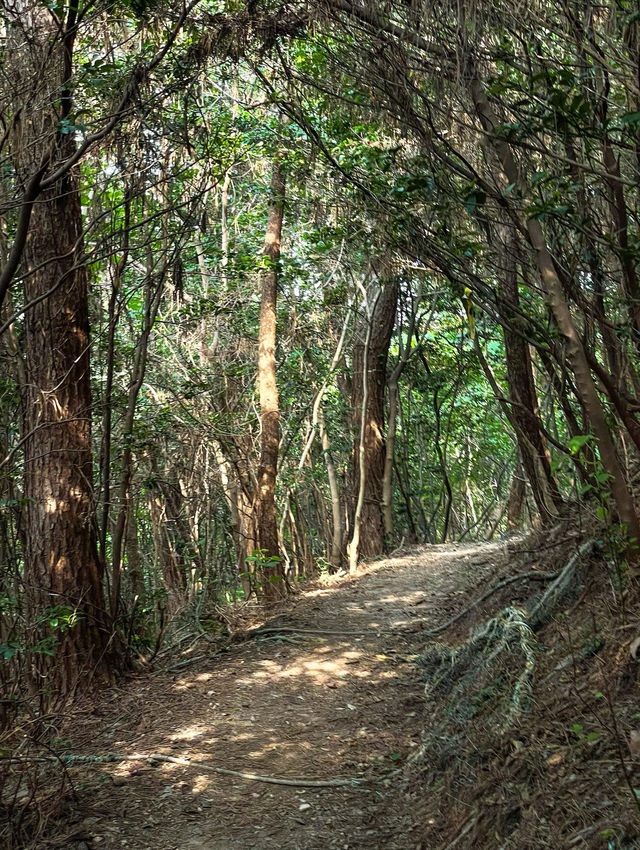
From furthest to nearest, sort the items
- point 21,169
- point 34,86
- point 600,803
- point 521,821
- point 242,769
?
1. point 21,169
2. point 242,769
3. point 34,86
4. point 521,821
5. point 600,803

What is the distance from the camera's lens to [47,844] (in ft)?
12.2

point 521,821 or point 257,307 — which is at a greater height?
point 257,307

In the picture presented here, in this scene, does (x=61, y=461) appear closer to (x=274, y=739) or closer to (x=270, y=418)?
(x=274, y=739)

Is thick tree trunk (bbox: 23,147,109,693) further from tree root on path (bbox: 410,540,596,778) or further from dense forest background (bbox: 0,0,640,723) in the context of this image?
tree root on path (bbox: 410,540,596,778)

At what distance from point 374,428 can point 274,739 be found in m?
7.90

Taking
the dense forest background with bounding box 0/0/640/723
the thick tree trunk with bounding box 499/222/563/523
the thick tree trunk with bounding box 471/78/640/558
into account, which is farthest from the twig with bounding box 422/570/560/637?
the thick tree trunk with bounding box 471/78/640/558

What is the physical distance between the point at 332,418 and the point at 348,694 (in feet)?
33.5

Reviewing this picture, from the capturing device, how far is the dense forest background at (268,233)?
4.04 metres

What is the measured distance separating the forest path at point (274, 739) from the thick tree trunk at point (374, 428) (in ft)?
14.2

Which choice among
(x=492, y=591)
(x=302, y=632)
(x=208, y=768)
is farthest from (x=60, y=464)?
(x=492, y=591)

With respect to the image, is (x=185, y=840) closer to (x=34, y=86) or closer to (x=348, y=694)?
(x=348, y=694)

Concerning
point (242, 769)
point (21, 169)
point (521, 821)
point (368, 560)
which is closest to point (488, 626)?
point (242, 769)

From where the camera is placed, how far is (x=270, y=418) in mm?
9352

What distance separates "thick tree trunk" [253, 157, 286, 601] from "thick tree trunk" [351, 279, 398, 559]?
315 centimetres
